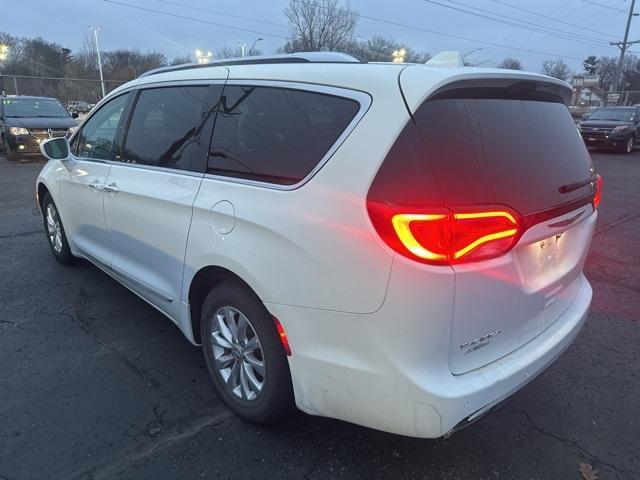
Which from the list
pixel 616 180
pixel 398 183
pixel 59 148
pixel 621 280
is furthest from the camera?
pixel 616 180

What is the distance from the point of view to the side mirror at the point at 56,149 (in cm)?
412

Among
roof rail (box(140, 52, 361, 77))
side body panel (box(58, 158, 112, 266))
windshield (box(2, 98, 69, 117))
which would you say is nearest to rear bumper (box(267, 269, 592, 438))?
roof rail (box(140, 52, 361, 77))

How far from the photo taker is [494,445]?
2.47m

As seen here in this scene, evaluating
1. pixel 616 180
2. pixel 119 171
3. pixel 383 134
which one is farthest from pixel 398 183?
pixel 616 180

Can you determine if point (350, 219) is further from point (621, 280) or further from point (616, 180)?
point (616, 180)

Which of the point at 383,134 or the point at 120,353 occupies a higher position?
the point at 383,134

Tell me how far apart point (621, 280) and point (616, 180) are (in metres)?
8.14

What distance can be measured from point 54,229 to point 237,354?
3.34 metres

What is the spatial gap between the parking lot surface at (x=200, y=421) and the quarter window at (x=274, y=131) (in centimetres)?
135

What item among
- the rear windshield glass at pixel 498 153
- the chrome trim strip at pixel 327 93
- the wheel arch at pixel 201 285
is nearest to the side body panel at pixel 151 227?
the wheel arch at pixel 201 285

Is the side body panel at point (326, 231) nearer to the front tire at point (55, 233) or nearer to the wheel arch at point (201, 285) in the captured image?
the wheel arch at point (201, 285)

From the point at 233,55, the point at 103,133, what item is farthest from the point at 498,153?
the point at 233,55

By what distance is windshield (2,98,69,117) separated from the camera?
13.8 meters

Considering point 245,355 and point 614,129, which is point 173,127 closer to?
point 245,355
